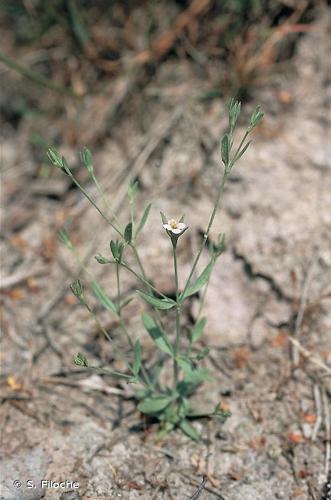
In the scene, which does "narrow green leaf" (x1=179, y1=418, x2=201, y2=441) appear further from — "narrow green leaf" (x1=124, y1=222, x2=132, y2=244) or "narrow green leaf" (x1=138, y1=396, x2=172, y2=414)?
"narrow green leaf" (x1=124, y1=222, x2=132, y2=244)

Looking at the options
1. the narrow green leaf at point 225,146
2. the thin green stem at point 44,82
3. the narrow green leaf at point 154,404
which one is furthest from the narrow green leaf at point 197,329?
the thin green stem at point 44,82

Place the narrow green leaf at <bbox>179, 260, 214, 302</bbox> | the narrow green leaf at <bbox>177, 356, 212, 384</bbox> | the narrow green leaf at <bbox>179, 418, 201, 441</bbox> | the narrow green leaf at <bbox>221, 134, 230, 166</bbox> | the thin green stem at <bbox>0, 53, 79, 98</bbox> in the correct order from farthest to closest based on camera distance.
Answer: the thin green stem at <bbox>0, 53, 79, 98</bbox>
the narrow green leaf at <bbox>179, 418, 201, 441</bbox>
the narrow green leaf at <bbox>177, 356, 212, 384</bbox>
the narrow green leaf at <bbox>179, 260, 214, 302</bbox>
the narrow green leaf at <bbox>221, 134, 230, 166</bbox>

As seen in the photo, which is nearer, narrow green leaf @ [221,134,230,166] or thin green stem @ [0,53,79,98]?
narrow green leaf @ [221,134,230,166]

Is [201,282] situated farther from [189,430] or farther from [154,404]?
[189,430]

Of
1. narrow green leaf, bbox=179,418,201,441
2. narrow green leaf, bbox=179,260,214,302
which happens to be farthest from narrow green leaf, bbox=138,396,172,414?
narrow green leaf, bbox=179,260,214,302

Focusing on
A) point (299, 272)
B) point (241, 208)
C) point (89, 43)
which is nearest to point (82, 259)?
point (241, 208)

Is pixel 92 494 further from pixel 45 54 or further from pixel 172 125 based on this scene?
pixel 45 54
